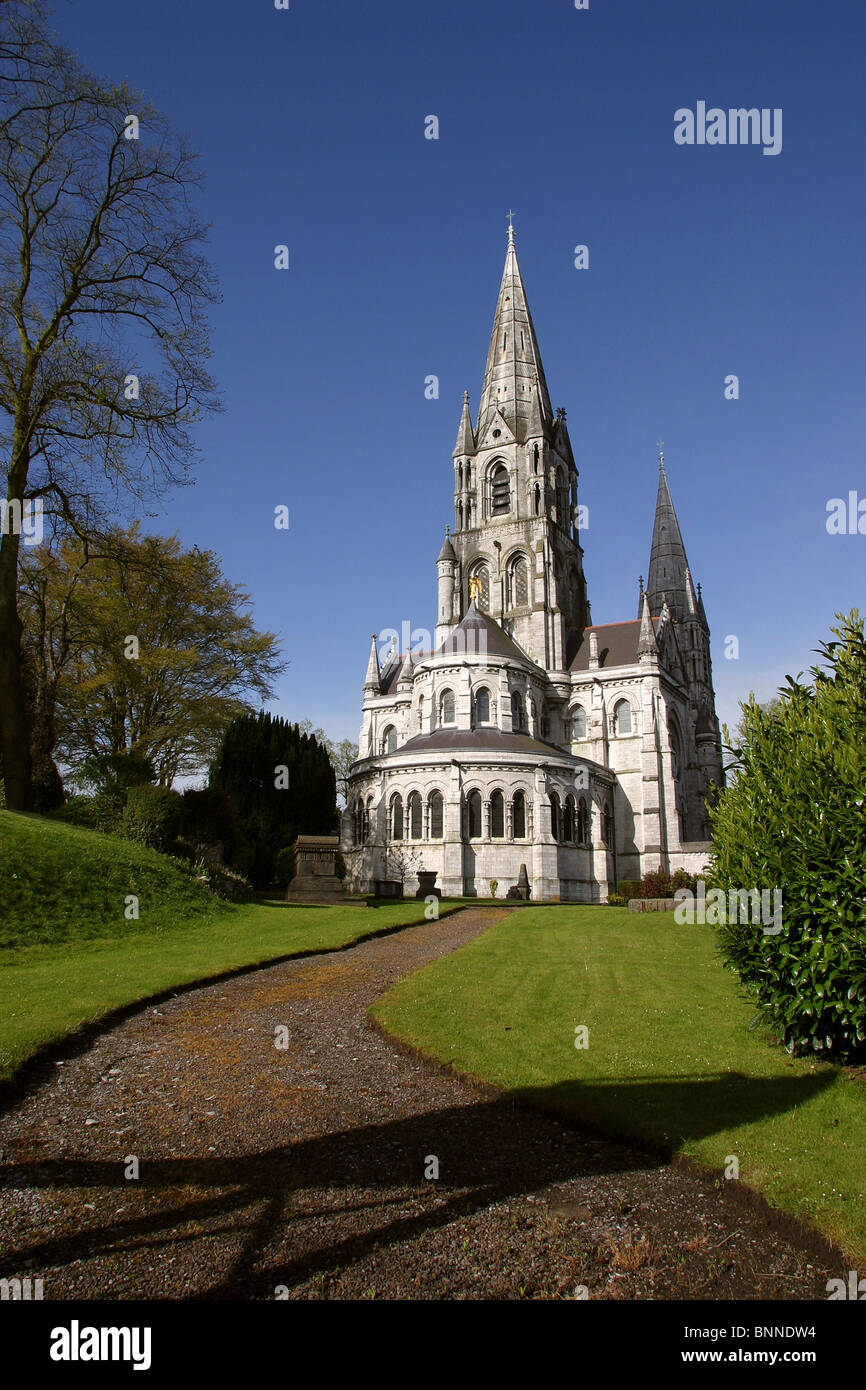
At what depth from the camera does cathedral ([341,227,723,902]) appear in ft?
136

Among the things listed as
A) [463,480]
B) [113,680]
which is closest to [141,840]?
[113,680]

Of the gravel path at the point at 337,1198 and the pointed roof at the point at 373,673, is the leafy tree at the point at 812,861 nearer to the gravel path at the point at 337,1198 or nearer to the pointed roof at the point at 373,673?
the gravel path at the point at 337,1198

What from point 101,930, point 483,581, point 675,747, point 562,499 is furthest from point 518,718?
point 101,930

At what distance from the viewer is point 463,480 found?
215 feet

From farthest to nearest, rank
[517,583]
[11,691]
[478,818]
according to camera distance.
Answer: [517,583], [478,818], [11,691]

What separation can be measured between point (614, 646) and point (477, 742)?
19973 mm

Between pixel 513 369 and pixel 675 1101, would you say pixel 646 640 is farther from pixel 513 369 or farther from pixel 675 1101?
pixel 675 1101

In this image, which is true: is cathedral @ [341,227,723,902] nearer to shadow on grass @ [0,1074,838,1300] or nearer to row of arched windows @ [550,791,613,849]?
row of arched windows @ [550,791,613,849]

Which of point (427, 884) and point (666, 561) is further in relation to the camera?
point (666, 561)

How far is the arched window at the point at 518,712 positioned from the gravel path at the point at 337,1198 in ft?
136

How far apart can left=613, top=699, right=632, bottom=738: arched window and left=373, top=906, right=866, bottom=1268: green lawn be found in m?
41.4

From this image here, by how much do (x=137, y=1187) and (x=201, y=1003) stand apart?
224 inches

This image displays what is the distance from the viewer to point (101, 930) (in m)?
15.3
